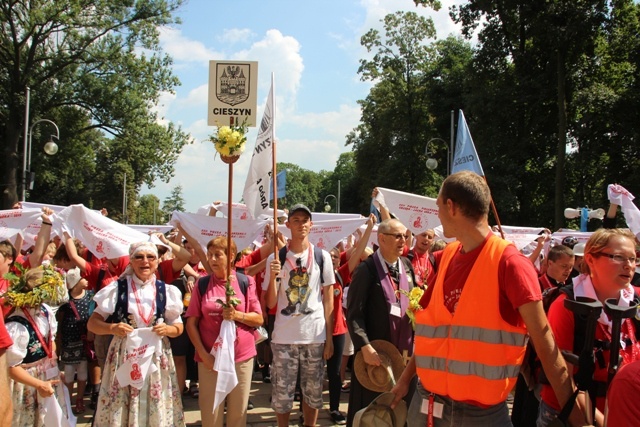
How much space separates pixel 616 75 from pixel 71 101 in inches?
1120

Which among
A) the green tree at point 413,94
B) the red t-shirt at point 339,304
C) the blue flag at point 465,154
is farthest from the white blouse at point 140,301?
the green tree at point 413,94

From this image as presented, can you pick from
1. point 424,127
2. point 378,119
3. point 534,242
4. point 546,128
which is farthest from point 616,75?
point 534,242

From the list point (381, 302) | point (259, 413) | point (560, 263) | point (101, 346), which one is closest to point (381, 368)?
point (381, 302)

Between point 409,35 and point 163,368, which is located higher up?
point 409,35

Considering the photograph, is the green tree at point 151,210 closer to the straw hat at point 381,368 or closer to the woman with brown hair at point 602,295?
the straw hat at point 381,368

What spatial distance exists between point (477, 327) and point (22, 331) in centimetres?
355

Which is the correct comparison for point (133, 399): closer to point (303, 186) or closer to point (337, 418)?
point (337, 418)

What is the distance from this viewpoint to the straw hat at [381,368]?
4113 mm

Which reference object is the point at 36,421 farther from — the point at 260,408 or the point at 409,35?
the point at 409,35

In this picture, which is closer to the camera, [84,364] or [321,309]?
[321,309]

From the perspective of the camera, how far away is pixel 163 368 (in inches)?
181

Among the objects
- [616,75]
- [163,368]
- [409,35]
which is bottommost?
[163,368]

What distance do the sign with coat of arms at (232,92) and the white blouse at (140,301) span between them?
1713mm

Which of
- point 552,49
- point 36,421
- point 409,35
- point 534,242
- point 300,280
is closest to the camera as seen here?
point 36,421
